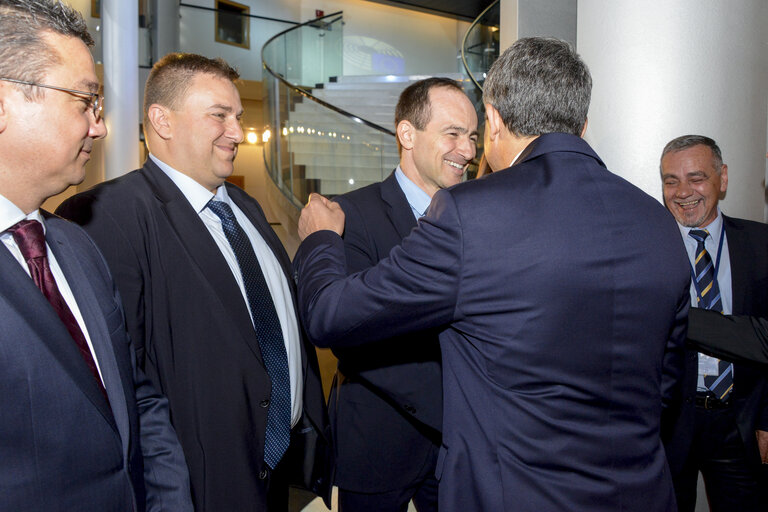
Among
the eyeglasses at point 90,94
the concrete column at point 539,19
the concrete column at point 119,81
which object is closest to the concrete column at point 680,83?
the concrete column at point 539,19

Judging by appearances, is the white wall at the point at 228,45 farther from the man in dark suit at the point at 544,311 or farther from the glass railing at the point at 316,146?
the man in dark suit at the point at 544,311

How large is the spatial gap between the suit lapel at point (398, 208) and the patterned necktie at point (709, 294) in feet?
3.77

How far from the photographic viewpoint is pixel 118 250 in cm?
151

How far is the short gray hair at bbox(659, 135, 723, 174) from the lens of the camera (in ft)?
7.32

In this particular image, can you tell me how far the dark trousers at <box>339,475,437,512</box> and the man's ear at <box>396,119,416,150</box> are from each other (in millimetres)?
1146

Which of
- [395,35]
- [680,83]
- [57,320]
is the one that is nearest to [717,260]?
[680,83]

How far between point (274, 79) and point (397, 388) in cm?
772

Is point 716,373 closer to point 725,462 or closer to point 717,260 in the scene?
point 725,462

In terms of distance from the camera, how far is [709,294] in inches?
84.8

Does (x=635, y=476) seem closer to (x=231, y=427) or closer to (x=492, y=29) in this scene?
(x=231, y=427)

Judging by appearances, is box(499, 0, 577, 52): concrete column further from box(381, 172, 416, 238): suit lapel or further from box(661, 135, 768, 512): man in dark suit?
box(381, 172, 416, 238): suit lapel

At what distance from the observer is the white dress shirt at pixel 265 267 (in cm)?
180

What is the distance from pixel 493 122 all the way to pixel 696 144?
1269 mm

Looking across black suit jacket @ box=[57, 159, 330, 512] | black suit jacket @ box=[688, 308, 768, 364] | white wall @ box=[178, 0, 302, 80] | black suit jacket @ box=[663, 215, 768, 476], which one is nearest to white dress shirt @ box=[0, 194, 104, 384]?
black suit jacket @ box=[57, 159, 330, 512]
